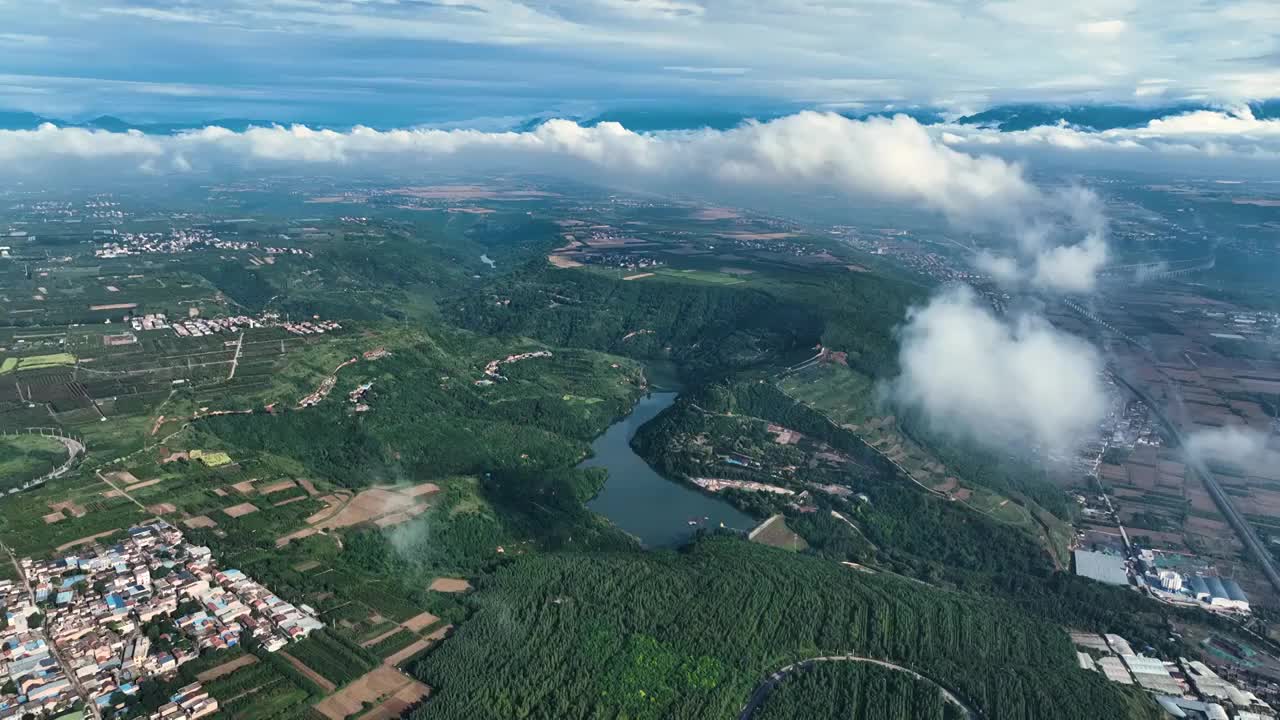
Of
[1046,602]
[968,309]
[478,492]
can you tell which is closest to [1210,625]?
[1046,602]

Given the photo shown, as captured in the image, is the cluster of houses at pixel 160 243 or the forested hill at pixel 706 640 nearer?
the forested hill at pixel 706 640

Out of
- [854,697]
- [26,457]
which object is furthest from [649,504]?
[26,457]

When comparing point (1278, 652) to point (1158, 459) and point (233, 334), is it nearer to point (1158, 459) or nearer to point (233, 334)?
point (1158, 459)

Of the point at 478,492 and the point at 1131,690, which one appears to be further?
the point at 478,492

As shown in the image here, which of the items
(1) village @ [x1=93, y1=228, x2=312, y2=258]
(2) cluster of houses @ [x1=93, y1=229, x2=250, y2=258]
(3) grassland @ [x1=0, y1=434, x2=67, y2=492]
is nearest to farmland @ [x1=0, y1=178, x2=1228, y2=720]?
(3) grassland @ [x1=0, y1=434, x2=67, y2=492]

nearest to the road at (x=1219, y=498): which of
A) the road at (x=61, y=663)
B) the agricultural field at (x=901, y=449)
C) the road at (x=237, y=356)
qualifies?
the agricultural field at (x=901, y=449)

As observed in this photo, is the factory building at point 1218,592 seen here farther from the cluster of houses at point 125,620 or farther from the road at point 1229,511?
the cluster of houses at point 125,620

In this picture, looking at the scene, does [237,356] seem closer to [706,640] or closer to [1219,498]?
[706,640]
